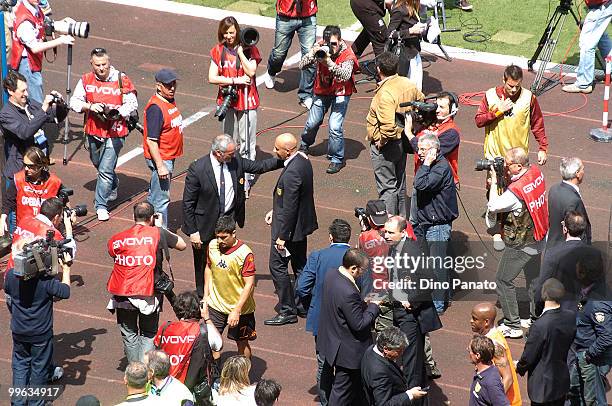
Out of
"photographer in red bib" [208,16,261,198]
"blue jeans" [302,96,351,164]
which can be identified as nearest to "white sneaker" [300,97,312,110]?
"blue jeans" [302,96,351,164]

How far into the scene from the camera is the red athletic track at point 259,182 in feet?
37.2

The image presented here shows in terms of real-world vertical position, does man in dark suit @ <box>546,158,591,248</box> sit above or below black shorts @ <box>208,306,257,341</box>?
above

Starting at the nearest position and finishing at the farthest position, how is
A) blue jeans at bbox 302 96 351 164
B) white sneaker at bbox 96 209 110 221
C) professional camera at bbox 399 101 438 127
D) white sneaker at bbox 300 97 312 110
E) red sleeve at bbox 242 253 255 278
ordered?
red sleeve at bbox 242 253 255 278, professional camera at bbox 399 101 438 127, white sneaker at bbox 96 209 110 221, blue jeans at bbox 302 96 351 164, white sneaker at bbox 300 97 312 110

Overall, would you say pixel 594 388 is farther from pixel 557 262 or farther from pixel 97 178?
pixel 97 178

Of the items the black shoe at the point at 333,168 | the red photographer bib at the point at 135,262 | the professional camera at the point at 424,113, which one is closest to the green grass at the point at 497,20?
the black shoe at the point at 333,168

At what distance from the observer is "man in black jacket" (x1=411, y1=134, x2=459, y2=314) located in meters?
11.7

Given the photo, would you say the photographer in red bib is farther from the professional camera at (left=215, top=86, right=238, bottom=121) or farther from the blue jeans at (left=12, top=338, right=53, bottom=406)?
the blue jeans at (left=12, top=338, right=53, bottom=406)

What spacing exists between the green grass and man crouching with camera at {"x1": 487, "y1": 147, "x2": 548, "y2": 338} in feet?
26.0

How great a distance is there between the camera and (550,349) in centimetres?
966

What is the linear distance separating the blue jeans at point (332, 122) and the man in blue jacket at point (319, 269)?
464 cm

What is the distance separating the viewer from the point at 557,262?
1066 cm

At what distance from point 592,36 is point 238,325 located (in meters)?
9.11

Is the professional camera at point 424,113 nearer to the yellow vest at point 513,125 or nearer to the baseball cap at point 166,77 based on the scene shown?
the yellow vest at point 513,125

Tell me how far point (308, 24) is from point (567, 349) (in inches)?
345
